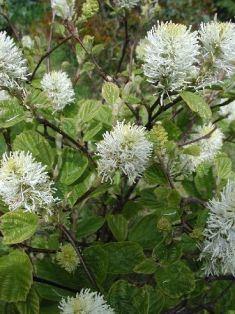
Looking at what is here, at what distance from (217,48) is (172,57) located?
0.31 feet

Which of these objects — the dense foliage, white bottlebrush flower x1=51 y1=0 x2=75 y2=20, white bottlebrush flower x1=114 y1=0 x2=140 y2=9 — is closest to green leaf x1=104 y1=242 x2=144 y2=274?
the dense foliage

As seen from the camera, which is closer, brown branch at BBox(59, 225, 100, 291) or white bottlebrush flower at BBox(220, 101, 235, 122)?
brown branch at BBox(59, 225, 100, 291)

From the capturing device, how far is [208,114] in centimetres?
97

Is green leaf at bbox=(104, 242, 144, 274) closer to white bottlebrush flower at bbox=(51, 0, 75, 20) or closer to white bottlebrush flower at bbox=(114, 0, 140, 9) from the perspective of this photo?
white bottlebrush flower at bbox=(51, 0, 75, 20)

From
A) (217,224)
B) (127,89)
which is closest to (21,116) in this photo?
(127,89)

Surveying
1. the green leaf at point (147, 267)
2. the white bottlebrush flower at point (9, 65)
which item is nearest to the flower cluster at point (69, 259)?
the green leaf at point (147, 267)

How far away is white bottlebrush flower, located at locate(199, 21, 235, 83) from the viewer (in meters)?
0.98

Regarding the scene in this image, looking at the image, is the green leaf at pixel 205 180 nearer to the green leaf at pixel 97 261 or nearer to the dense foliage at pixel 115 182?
the dense foliage at pixel 115 182

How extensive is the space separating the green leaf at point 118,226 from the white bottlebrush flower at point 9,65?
0.36 m

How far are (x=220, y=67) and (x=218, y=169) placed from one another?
0.24m

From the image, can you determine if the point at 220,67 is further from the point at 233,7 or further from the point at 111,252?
the point at 233,7

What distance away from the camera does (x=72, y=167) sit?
3.58 feet

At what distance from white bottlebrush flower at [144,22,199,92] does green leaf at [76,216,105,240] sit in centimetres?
36

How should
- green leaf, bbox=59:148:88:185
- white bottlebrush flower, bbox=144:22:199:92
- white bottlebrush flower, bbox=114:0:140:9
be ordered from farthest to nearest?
white bottlebrush flower, bbox=114:0:140:9
green leaf, bbox=59:148:88:185
white bottlebrush flower, bbox=144:22:199:92
